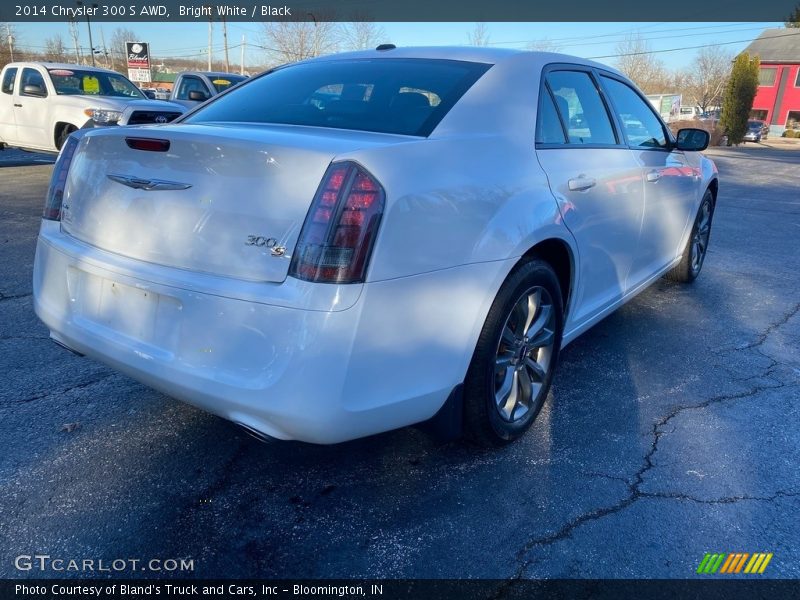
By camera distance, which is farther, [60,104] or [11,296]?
[60,104]

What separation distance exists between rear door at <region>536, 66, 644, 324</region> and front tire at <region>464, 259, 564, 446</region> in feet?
0.99

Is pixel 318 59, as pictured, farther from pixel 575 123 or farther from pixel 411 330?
pixel 411 330

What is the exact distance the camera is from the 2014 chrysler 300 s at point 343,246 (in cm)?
194

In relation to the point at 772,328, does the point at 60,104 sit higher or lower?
higher

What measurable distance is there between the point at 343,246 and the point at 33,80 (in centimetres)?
Answer: 1166

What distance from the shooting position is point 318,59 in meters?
3.35

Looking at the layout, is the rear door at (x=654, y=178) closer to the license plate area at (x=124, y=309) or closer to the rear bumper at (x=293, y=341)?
the rear bumper at (x=293, y=341)

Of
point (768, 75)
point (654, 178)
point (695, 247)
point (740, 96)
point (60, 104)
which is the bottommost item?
point (695, 247)

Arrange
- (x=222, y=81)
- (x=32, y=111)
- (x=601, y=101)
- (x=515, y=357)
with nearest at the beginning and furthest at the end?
(x=515, y=357) < (x=601, y=101) < (x=32, y=111) < (x=222, y=81)

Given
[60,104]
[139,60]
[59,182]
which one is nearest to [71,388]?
[59,182]

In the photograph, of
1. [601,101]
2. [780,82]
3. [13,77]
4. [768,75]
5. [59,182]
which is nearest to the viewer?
[59,182]

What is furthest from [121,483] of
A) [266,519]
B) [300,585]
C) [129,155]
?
[129,155]

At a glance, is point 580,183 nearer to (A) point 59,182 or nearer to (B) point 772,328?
(A) point 59,182

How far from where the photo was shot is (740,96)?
33.7 m
